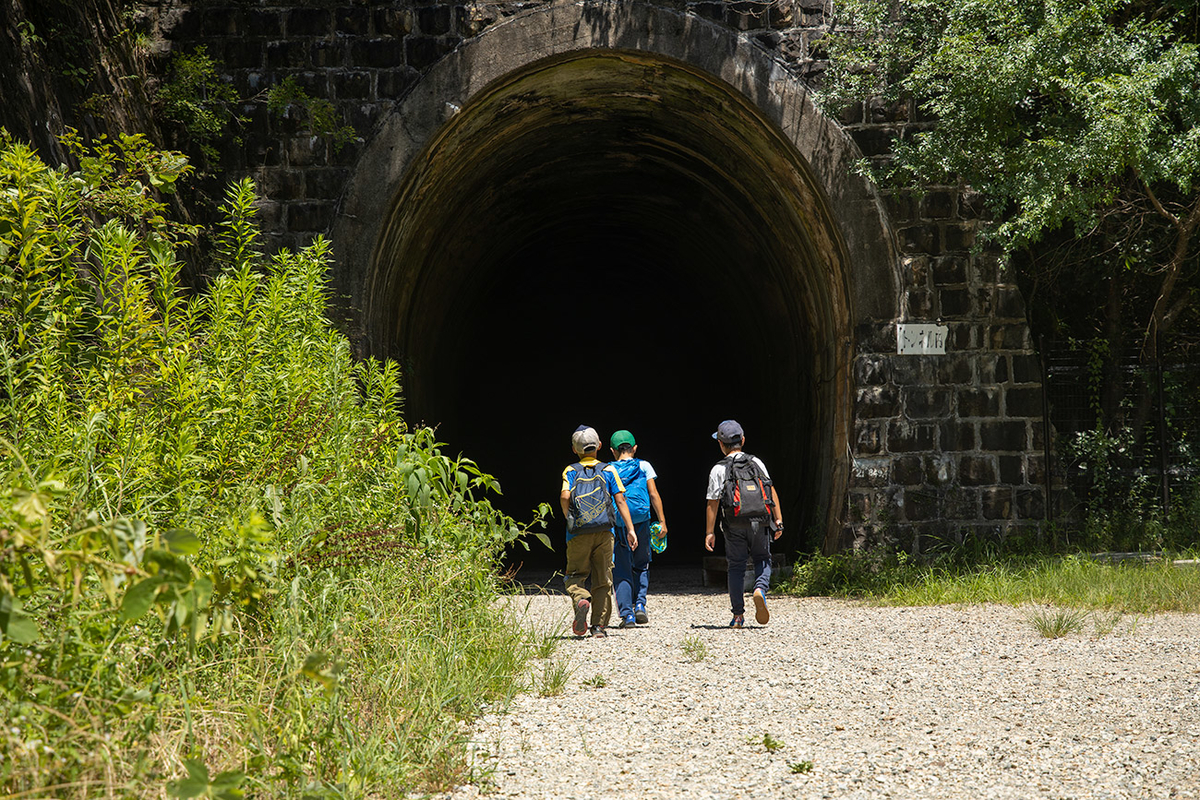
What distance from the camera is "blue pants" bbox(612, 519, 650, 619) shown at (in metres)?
7.02

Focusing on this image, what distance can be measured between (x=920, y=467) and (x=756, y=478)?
7.63ft

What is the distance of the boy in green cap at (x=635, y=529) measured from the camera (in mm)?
7031

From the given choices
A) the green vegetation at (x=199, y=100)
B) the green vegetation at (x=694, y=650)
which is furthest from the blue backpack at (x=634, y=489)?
the green vegetation at (x=199, y=100)

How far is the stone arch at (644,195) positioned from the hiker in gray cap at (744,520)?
207cm

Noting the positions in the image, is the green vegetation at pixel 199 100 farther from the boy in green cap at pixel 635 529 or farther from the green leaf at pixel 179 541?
the green leaf at pixel 179 541

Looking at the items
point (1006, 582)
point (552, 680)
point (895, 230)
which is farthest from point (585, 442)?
point (895, 230)

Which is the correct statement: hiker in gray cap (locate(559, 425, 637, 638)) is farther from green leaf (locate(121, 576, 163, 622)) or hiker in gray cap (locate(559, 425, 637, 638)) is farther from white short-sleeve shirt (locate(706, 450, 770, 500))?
green leaf (locate(121, 576, 163, 622))

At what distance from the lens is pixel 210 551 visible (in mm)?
3209

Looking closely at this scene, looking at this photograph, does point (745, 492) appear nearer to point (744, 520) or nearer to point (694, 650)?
point (744, 520)

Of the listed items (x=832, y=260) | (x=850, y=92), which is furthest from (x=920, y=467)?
(x=850, y=92)

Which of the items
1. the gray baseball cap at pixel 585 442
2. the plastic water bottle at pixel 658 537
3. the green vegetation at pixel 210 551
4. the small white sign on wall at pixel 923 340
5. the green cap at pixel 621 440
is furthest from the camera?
the small white sign on wall at pixel 923 340

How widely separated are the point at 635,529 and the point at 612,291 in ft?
41.3

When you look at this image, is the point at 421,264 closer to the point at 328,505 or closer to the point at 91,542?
the point at 328,505

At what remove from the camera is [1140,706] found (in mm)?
4164
